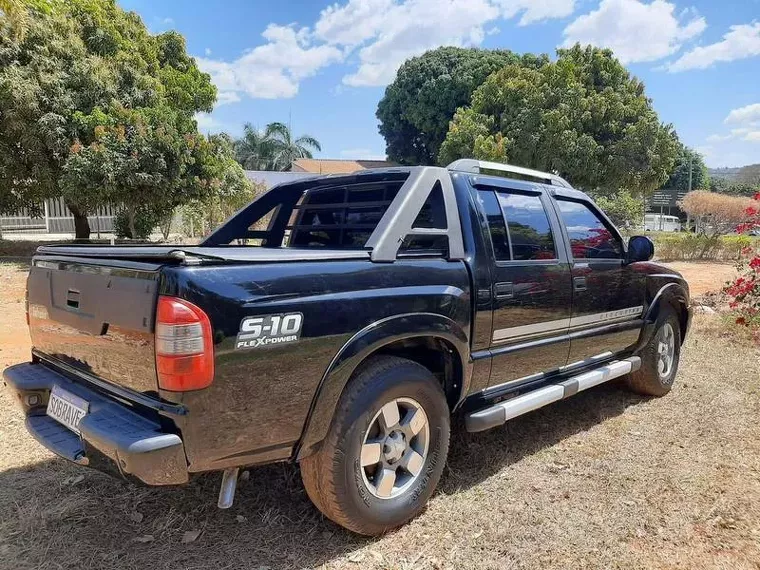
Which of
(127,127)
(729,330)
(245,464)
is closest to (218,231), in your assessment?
(245,464)

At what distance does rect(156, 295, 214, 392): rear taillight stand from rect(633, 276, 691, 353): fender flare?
3.87m

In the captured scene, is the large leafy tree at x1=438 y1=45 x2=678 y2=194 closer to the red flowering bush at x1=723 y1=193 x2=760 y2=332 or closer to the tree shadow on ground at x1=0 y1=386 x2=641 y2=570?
the red flowering bush at x1=723 y1=193 x2=760 y2=332

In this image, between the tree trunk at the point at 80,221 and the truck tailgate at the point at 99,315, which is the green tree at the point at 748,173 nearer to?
the tree trunk at the point at 80,221

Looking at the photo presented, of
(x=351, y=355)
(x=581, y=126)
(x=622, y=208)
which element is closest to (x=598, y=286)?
(x=351, y=355)

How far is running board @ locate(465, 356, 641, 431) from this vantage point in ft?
10.5

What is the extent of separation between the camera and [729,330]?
768cm

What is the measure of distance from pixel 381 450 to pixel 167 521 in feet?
4.03

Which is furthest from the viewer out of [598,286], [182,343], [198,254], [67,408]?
[598,286]

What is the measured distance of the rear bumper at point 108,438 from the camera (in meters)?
2.11

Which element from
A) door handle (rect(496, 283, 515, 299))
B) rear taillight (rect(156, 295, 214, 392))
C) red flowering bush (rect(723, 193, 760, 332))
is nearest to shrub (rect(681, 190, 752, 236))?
red flowering bush (rect(723, 193, 760, 332))

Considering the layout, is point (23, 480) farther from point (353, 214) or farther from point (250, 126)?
point (250, 126)

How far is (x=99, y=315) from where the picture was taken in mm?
2432

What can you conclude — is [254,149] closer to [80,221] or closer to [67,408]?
[80,221]

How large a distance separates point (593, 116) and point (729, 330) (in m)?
17.6
